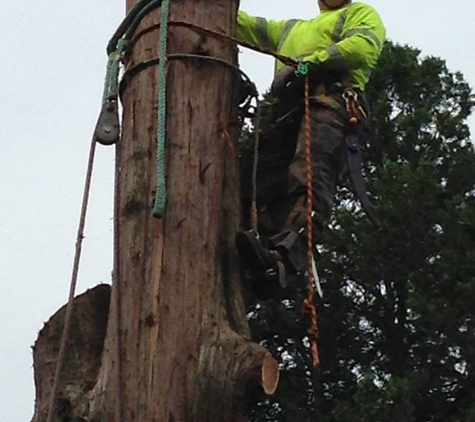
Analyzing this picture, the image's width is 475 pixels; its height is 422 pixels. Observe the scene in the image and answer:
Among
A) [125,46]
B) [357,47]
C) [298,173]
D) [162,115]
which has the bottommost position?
[162,115]

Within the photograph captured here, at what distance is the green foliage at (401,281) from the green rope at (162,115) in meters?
8.15

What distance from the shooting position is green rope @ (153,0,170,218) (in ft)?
10.1

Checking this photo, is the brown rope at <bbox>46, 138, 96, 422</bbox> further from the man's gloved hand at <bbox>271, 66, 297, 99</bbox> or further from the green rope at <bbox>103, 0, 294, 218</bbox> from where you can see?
the man's gloved hand at <bbox>271, 66, 297, 99</bbox>

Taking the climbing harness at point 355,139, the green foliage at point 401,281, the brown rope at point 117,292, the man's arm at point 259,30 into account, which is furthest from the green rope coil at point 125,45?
the green foliage at point 401,281

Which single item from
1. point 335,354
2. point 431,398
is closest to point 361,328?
point 335,354

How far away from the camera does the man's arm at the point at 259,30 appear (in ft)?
15.7

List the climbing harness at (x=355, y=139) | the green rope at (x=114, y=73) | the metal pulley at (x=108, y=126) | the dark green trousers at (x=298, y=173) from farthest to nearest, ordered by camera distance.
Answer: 1. the climbing harness at (x=355, y=139)
2. the dark green trousers at (x=298, y=173)
3. the green rope at (x=114, y=73)
4. the metal pulley at (x=108, y=126)

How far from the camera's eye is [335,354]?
13.1m

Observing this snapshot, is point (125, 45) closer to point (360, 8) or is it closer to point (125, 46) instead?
point (125, 46)

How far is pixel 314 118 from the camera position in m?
4.23

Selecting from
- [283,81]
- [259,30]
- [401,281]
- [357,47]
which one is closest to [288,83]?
[283,81]

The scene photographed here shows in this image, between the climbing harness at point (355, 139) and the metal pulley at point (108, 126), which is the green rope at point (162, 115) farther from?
the climbing harness at point (355, 139)

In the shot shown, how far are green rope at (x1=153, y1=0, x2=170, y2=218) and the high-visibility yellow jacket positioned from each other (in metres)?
0.85

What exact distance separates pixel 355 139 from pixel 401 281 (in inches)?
340
